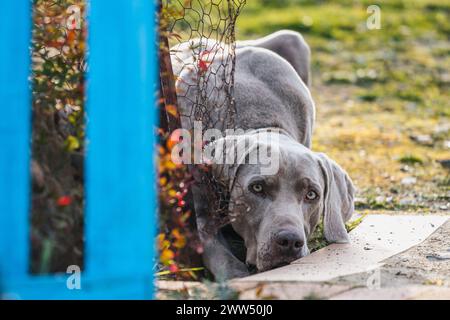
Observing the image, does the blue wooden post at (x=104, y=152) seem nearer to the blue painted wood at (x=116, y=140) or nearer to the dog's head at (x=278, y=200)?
the blue painted wood at (x=116, y=140)

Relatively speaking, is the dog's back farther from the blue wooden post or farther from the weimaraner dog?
the blue wooden post

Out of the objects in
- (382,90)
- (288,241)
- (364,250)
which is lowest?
(364,250)

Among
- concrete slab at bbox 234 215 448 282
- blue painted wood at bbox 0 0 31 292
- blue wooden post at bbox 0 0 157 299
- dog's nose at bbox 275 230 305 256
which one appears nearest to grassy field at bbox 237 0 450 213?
concrete slab at bbox 234 215 448 282

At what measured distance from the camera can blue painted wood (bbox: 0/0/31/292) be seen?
2.44m

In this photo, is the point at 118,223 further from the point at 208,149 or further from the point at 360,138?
the point at 360,138

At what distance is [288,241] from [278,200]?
0.26 meters

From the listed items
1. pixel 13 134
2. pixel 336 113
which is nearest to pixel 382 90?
pixel 336 113

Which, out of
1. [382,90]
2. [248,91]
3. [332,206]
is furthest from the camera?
[382,90]

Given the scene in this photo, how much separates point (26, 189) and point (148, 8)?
600 millimetres

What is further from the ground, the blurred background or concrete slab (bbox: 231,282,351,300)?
the blurred background

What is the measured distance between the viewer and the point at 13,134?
245 centimetres

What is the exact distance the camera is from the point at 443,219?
5062 mm

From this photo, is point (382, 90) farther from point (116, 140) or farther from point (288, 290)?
point (116, 140)

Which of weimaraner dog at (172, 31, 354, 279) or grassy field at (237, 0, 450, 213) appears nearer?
weimaraner dog at (172, 31, 354, 279)
